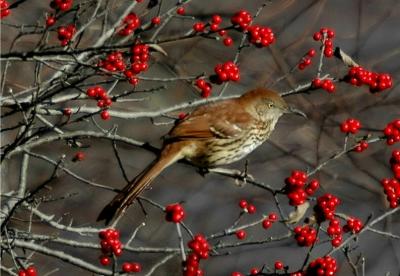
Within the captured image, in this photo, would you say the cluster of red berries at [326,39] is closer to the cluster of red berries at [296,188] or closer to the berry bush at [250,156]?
the cluster of red berries at [296,188]

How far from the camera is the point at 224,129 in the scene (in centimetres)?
540

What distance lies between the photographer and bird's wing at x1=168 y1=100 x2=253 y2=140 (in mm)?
5227

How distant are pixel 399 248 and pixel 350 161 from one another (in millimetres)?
829

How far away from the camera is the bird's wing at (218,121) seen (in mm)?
5227

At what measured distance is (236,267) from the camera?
9.23 metres

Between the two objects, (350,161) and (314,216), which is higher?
(350,161)

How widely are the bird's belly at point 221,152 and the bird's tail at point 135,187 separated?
16 centimetres

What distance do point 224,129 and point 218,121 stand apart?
0.05m

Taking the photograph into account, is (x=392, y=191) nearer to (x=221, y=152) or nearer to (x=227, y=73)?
(x=227, y=73)

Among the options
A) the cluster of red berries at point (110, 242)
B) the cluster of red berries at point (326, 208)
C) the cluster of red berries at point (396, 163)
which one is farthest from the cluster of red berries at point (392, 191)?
the cluster of red berries at point (110, 242)

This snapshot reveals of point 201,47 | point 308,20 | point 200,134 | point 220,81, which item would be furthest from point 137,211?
point 220,81

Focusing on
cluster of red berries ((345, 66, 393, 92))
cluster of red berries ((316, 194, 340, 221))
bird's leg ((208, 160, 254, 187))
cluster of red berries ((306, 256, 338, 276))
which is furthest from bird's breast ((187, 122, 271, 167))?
cluster of red berries ((306, 256, 338, 276))

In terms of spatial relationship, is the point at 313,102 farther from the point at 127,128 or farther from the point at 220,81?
the point at 220,81

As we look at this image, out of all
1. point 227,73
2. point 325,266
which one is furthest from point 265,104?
point 325,266
